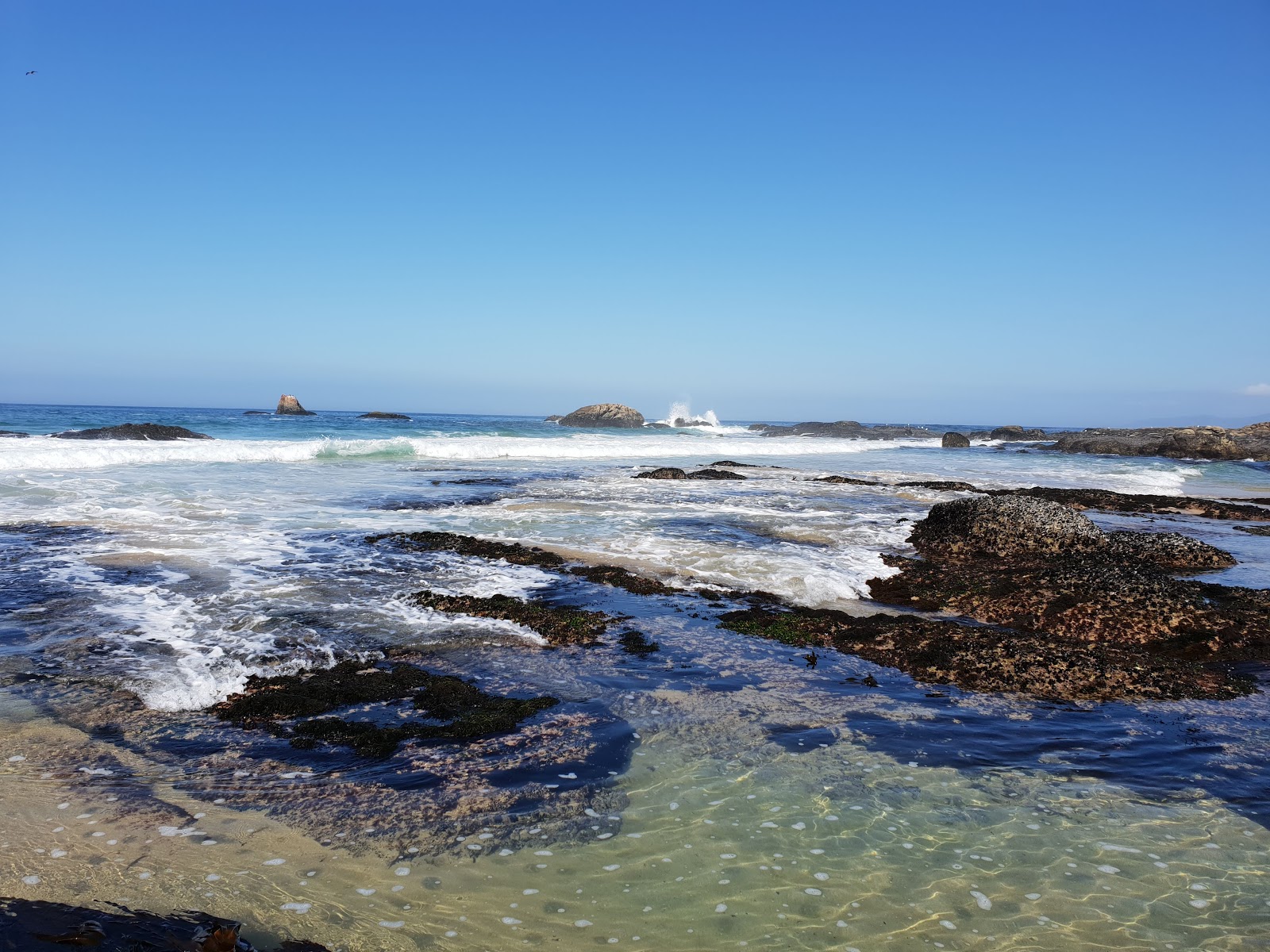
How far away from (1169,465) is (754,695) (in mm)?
43451

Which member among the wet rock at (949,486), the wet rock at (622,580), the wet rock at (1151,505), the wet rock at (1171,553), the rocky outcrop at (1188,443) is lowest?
the wet rock at (622,580)

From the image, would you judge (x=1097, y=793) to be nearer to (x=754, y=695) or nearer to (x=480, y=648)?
(x=754, y=695)

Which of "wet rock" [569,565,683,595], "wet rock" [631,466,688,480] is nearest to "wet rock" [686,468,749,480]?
"wet rock" [631,466,688,480]

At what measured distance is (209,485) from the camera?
61.1ft

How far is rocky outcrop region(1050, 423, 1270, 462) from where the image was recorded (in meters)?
45.3

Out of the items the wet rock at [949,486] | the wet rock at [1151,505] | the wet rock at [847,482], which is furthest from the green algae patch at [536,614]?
Result: the wet rock at [949,486]

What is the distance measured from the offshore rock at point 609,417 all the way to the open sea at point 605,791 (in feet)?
233

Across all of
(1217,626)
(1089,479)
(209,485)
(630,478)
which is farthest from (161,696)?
(1089,479)

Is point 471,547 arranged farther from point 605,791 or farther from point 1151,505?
point 1151,505

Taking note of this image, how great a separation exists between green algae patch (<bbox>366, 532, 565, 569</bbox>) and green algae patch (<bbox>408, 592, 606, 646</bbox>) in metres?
2.08

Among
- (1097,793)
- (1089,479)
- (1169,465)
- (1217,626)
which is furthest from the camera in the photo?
(1169,465)

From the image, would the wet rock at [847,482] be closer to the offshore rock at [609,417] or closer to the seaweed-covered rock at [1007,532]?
the seaweed-covered rock at [1007,532]

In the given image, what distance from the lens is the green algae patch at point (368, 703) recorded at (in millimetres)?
4895

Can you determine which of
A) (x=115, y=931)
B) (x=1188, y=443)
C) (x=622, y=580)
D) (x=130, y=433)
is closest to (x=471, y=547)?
(x=622, y=580)
